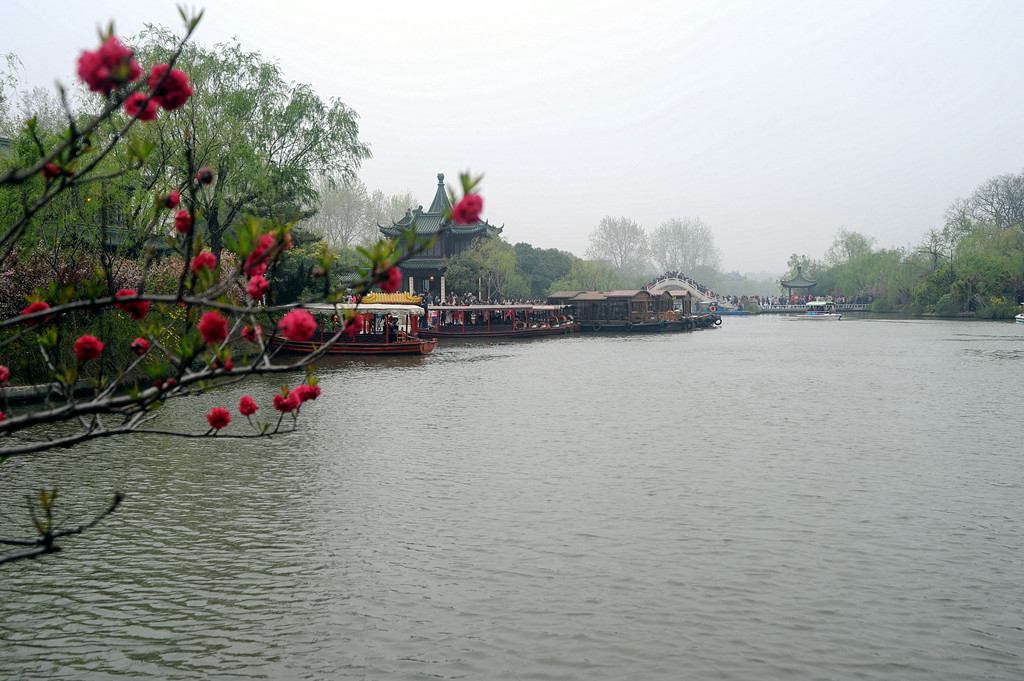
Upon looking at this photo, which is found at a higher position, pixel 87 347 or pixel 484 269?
pixel 484 269

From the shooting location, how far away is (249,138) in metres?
37.1

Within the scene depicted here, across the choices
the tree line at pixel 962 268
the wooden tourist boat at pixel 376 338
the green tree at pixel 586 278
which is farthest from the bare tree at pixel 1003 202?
the wooden tourist boat at pixel 376 338

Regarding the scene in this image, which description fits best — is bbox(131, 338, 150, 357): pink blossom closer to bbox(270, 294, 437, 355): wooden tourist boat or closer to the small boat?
bbox(270, 294, 437, 355): wooden tourist boat

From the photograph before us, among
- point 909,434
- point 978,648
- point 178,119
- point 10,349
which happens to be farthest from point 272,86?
point 978,648

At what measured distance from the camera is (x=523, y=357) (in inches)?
1656

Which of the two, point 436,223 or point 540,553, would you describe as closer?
point 540,553

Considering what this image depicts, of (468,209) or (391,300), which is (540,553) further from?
(391,300)

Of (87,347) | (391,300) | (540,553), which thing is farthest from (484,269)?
(87,347)

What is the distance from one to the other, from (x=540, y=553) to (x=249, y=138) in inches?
1252

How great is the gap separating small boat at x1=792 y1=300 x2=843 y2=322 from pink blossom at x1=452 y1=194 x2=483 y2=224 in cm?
9604

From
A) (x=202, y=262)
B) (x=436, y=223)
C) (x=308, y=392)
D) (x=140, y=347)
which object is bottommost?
(x=308, y=392)

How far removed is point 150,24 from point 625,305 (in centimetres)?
4705

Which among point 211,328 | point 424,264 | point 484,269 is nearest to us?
point 211,328

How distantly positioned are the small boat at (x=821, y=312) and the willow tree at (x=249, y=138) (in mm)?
69405
